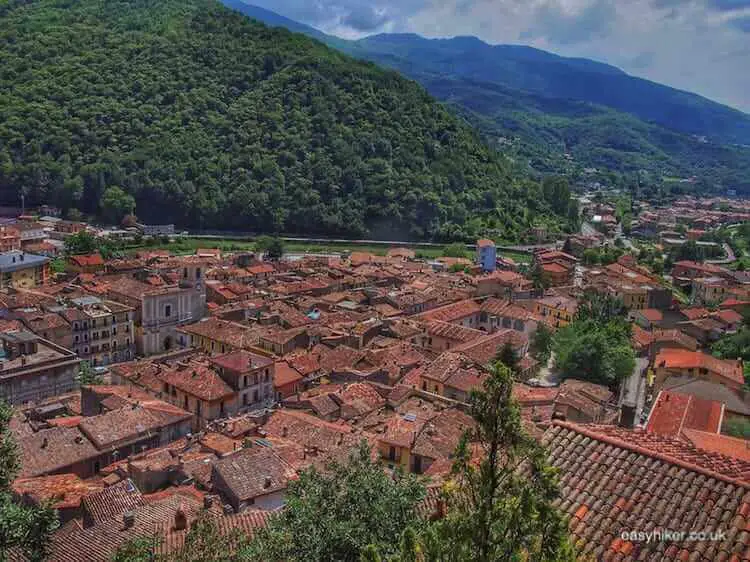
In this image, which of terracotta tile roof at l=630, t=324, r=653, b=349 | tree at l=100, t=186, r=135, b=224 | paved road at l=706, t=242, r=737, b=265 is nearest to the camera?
terracotta tile roof at l=630, t=324, r=653, b=349

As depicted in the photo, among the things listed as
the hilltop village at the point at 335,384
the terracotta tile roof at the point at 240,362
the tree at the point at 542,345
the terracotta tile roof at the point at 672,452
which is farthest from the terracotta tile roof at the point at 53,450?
the tree at the point at 542,345

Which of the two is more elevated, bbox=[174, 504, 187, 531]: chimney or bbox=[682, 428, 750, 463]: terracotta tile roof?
bbox=[682, 428, 750, 463]: terracotta tile roof

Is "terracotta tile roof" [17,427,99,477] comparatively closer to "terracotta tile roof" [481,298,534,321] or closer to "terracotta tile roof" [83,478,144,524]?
"terracotta tile roof" [83,478,144,524]

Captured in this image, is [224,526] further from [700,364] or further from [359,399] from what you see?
[700,364]

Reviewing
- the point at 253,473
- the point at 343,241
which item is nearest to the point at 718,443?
the point at 253,473

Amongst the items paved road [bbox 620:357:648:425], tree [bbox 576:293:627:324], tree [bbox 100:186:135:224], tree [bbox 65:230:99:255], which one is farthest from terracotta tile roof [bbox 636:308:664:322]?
tree [bbox 100:186:135:224]

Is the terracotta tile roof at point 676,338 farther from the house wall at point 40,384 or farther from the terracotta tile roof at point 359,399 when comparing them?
the house wall at point 40,384

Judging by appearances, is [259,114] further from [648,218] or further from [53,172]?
[648,218]
